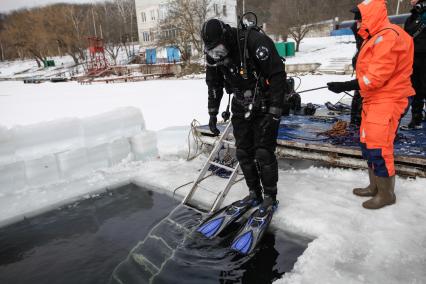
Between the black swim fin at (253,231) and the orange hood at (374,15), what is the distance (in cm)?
193

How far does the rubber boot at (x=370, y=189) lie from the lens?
11.8ft

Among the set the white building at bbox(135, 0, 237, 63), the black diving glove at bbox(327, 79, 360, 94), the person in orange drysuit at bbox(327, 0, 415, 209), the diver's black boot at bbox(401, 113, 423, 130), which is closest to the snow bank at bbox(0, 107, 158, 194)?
the black diving glove at bbox(327, 79, 360, 94)

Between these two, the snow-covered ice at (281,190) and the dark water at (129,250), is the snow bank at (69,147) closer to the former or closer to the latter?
the snow-covered ice at (281,190)

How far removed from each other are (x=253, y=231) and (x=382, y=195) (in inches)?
56.3

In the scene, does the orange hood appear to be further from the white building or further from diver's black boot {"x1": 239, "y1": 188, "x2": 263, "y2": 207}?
the white building

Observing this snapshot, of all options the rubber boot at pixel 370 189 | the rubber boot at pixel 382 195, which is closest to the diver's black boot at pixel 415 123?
the rubber boot at pixel 370 189

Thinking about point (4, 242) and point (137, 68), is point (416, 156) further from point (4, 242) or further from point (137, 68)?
point (137, 68)

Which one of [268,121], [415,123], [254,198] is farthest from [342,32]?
[268,121]

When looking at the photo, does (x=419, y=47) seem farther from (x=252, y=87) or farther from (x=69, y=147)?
(x=69, y=147)

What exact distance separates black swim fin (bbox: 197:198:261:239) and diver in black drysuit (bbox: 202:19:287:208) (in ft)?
0.60

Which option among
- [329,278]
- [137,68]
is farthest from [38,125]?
[137,68]

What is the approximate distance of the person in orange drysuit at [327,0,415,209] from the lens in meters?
2.93

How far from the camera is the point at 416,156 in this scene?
3826 millimetres

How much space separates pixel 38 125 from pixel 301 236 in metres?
3.89
